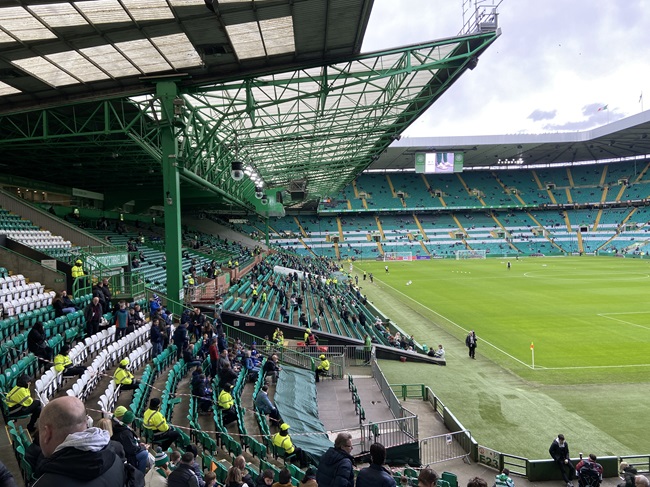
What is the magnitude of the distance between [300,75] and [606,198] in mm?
83654

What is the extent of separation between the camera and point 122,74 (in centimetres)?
1382

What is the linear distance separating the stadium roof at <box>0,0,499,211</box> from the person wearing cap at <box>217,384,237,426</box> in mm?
8666

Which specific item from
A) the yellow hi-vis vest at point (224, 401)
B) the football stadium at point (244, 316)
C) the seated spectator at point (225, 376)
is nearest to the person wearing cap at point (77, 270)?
the football stadium at point (244, 316)

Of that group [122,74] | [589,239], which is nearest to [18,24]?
[122,74]

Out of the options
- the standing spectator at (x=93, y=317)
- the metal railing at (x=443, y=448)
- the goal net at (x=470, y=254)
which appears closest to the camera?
the metal railing at (x=443, y=448)

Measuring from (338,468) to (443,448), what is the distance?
7690mm

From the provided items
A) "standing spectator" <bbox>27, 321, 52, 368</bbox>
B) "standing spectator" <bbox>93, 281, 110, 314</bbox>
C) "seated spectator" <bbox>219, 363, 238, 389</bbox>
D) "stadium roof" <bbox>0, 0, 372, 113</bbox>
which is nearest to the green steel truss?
"stadium roof" <bbox>0, 0, 372, 113</bbox>

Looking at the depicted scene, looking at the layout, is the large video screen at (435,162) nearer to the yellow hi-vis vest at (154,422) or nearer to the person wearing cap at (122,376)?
the person wearing cap at (122,376)

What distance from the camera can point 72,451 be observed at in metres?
2.01

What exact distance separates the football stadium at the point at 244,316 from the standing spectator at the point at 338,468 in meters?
0.02

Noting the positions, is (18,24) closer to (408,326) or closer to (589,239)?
(408,326)

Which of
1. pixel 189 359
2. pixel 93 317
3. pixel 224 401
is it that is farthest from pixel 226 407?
pixel 93 317

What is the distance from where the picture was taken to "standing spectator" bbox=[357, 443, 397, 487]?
11.7ft

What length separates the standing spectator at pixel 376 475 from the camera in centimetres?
357
